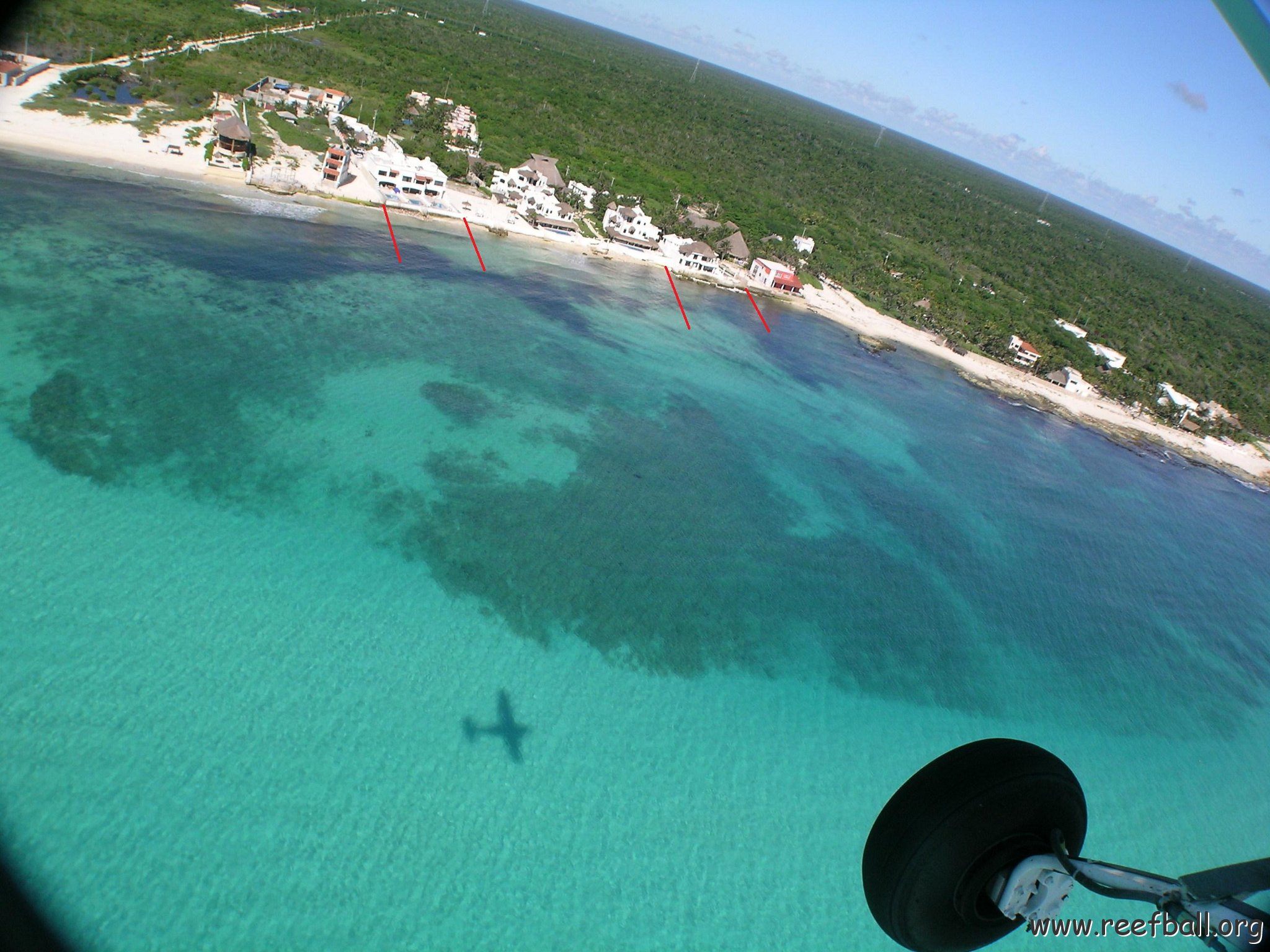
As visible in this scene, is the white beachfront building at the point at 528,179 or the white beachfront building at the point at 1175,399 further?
the white beachfront building at the point at 1175,399

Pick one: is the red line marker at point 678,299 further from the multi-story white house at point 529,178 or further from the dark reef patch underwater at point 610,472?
the multi-story white house at point 529,178

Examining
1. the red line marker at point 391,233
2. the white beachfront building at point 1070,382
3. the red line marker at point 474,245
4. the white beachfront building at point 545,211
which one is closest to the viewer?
the red line marker at point 391,233

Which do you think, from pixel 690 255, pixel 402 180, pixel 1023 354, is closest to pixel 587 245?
pixel 690 255

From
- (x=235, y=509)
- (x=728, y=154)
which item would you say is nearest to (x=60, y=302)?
(x=235, y=509)

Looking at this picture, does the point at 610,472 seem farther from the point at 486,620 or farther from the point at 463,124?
the point at 463,124

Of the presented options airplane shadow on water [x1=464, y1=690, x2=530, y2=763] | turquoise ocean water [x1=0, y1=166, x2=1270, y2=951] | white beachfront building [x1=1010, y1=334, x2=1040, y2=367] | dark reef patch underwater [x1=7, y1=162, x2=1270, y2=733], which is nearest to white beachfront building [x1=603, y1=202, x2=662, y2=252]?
dark reef patch underwater [x1=7, y1=162, x2=1270, y2=733]

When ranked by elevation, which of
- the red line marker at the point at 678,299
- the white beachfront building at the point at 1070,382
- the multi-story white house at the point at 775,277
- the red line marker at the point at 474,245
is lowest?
the red line marker at the point at 474,245

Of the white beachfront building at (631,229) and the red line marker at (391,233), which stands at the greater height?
the white beachfront building at (631,229)

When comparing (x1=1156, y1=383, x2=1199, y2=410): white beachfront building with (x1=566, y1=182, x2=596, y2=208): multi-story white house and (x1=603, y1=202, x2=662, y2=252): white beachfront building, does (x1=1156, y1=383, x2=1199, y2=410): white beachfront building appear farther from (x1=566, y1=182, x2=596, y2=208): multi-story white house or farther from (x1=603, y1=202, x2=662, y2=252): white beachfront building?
(x1=566, y1=182, x2=596, y2=208): multi-story white house

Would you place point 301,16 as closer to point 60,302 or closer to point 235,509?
point 60,302

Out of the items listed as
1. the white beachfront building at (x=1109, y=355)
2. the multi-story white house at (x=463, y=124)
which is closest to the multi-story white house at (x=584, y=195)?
the multi-story white house at (x=463, y=124)
